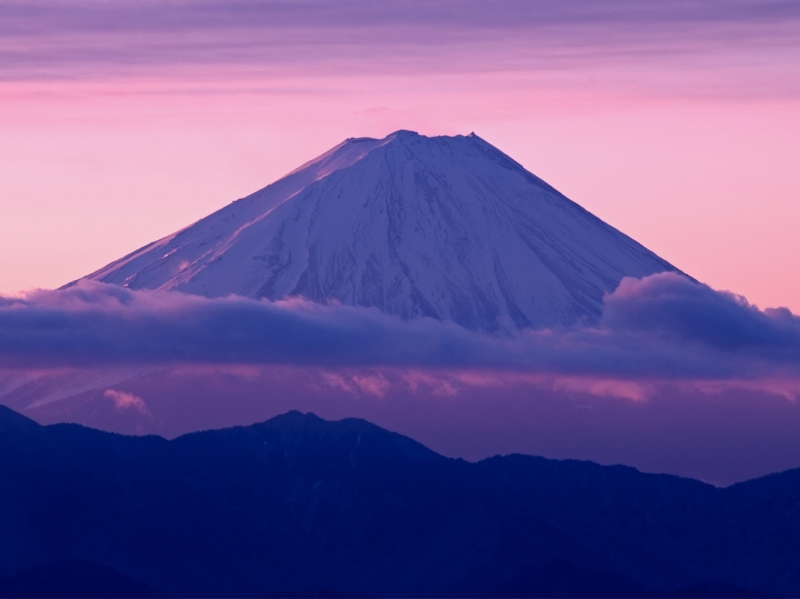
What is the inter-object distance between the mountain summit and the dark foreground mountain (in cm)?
1525

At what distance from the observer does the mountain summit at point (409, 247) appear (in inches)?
6855

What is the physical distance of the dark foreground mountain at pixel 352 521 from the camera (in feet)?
500

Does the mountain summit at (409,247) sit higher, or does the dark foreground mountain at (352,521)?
the mountain summit at (409,247)

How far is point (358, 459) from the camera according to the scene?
18300 cm

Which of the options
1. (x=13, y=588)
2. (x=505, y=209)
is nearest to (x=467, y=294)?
(x=505, y=209)

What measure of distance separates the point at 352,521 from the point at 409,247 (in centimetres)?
2294

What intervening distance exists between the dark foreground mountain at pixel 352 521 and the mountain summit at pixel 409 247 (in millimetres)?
15250

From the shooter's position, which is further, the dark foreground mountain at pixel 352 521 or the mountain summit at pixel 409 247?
the mountain summit at pixel 409 247

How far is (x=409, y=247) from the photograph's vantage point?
584 ft

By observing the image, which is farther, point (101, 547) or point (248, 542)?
point (248, 542)

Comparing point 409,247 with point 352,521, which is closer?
point 352,521

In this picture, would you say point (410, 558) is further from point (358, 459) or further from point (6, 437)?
point (6, 437)

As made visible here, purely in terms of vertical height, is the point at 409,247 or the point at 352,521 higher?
the point at 409,247

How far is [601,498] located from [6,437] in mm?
54197
